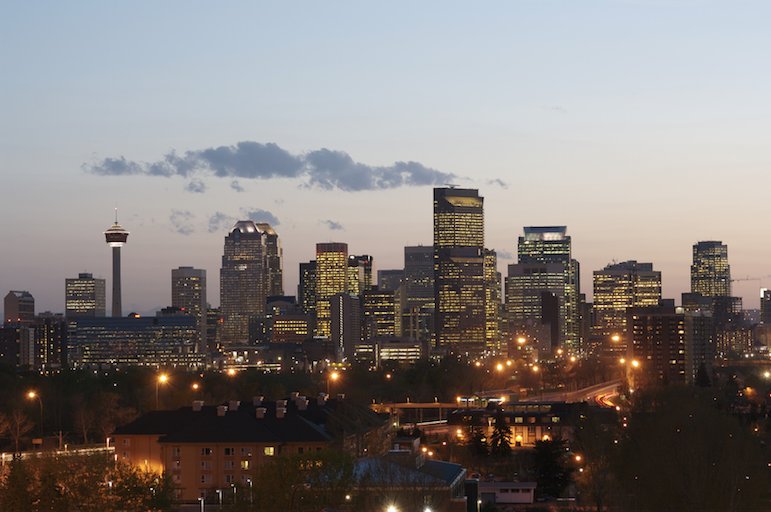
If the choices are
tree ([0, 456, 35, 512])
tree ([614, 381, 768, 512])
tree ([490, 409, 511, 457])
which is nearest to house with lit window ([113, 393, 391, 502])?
tree ([614, 381, 768, 512])

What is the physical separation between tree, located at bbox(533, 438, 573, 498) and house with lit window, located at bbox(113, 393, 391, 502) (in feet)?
31.0

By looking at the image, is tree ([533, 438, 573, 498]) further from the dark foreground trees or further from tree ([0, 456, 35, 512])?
tree ([0, 456, 35, 512])

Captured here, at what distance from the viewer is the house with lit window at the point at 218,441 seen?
73.0 m

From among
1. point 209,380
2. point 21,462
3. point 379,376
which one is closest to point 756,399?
point 379,376

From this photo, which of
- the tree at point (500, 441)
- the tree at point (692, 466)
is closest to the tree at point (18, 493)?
the tree at point (692, 466)

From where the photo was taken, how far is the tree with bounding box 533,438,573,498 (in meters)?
80.4

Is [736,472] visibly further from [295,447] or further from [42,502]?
[42,502]

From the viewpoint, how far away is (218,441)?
74.1 m

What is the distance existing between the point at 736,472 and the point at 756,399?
102423 millimetres

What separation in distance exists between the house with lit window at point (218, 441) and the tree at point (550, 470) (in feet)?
31.0

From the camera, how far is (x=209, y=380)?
148 meters

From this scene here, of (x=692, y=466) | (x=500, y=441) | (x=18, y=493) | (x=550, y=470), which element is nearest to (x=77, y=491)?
(x=18, y=493)

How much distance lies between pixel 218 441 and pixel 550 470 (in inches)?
754

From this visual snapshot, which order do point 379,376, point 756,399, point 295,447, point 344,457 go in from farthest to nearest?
point 379,376, point 756,399, point 295,447, point 344,457
